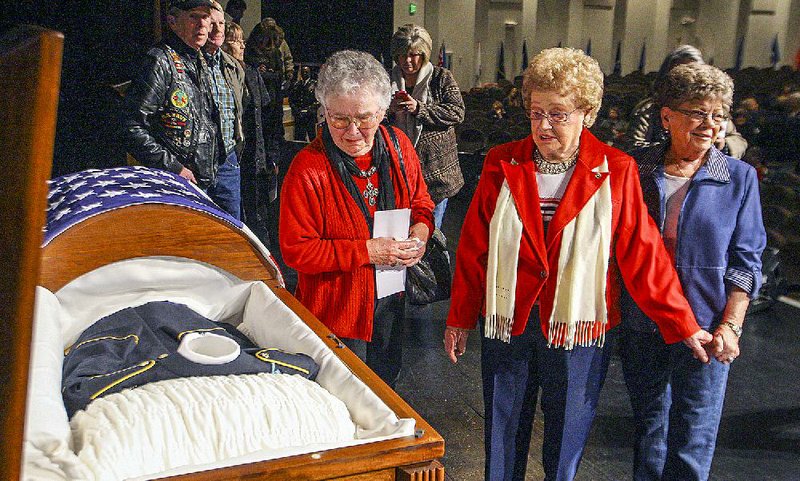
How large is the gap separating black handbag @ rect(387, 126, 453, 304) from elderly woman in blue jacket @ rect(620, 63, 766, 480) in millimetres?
636

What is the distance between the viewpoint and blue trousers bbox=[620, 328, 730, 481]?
7.38 ft

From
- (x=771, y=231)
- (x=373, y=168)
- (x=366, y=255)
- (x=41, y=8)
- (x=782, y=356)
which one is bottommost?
(x=782, y=356)

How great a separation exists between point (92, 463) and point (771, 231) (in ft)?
13.9

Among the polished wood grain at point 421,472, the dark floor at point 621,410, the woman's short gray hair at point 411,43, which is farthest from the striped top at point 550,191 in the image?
the woman's short gray hair at point 411,43

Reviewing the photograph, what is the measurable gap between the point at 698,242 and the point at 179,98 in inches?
90.2

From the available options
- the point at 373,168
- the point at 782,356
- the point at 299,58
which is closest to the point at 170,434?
the point at 373,168

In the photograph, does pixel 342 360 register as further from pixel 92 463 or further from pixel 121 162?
pixel 121 162

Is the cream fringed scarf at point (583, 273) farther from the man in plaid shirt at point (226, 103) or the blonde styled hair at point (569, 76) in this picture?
the man in plaid shirt at point (226, 103)

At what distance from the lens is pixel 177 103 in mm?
3541

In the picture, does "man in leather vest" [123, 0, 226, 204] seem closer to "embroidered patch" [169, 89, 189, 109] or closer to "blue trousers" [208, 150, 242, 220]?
"embroidered patch" [169, 89, 189, 109]

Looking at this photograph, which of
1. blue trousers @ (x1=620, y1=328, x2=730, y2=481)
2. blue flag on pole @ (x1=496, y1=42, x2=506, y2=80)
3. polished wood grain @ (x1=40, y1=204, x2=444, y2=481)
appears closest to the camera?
polished wood grain @ (x1=40, y1=204, x2=444, y2=481)

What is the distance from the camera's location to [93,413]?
151 centimetres

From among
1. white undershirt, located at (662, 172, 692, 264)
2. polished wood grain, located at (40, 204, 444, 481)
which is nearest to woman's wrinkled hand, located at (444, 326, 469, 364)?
polished wood grain, located at (40, 204, 444, 481)

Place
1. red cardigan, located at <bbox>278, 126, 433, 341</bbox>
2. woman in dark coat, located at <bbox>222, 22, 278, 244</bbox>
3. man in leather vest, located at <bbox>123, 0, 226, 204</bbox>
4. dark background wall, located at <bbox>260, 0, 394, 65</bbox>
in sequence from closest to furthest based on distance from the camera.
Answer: red cardigan, located at <bbox>278, 126, 433, 341</bbox> < man in leather vest, located at <bbox>123, 0, 226, 204</bbox> < woman in dark coat, located at <bbox>222, 22, 278, 244</bbox> < dark background wall, located at <bbox>260, 0, 394, 65</bbox>
